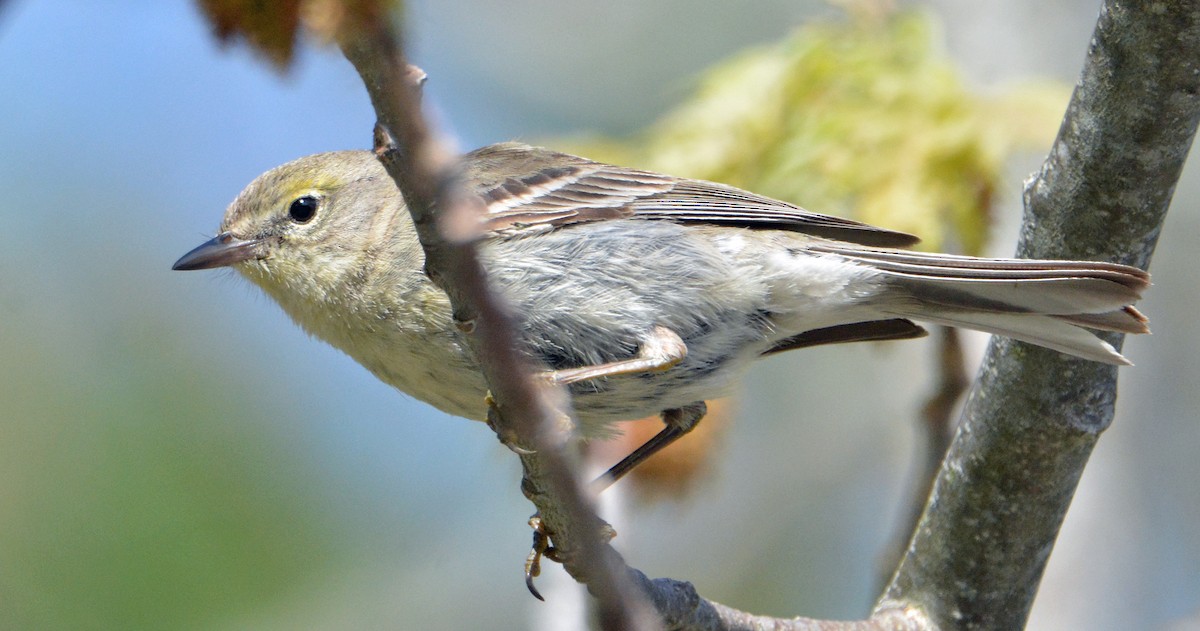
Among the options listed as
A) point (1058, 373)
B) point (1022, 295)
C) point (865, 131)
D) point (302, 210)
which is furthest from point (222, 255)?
point (1058, 373)

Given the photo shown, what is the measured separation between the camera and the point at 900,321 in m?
3.88

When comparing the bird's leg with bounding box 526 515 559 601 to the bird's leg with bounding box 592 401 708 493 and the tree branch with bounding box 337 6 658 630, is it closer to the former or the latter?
the bird's leg with bounding box 592 401 708 493

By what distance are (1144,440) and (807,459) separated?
240cm

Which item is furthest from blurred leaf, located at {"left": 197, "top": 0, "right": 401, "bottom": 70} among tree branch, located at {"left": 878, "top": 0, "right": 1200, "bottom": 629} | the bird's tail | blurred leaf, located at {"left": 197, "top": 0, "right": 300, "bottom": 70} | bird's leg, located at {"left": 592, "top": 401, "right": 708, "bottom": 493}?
bird's leg, located at {"left": 592, "top": 401, "right": 708, "bottom": 493}

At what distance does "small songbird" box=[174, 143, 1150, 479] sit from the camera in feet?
10.9

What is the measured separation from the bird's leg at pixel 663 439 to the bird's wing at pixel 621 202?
68 centimetres

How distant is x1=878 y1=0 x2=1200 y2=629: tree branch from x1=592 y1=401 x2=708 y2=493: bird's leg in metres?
0.89

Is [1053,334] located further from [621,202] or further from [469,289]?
[469,289]

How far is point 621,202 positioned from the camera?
3.89 metres

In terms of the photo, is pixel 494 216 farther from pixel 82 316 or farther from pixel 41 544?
pixel 82 316

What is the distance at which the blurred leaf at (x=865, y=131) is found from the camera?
13.0 feet

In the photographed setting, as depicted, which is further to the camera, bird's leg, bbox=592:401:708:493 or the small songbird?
bird's leg, bbox=592:401:708:493

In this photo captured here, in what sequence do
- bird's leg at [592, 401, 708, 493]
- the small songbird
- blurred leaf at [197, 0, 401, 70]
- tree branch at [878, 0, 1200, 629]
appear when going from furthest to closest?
bird's leg at [592, 401, 708, 493] → the small songbird → tree branch at [878, 0, 1200, 629] → blurred leaf at [197, 0, 401, 70]

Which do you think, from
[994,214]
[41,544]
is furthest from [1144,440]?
[41,544]
